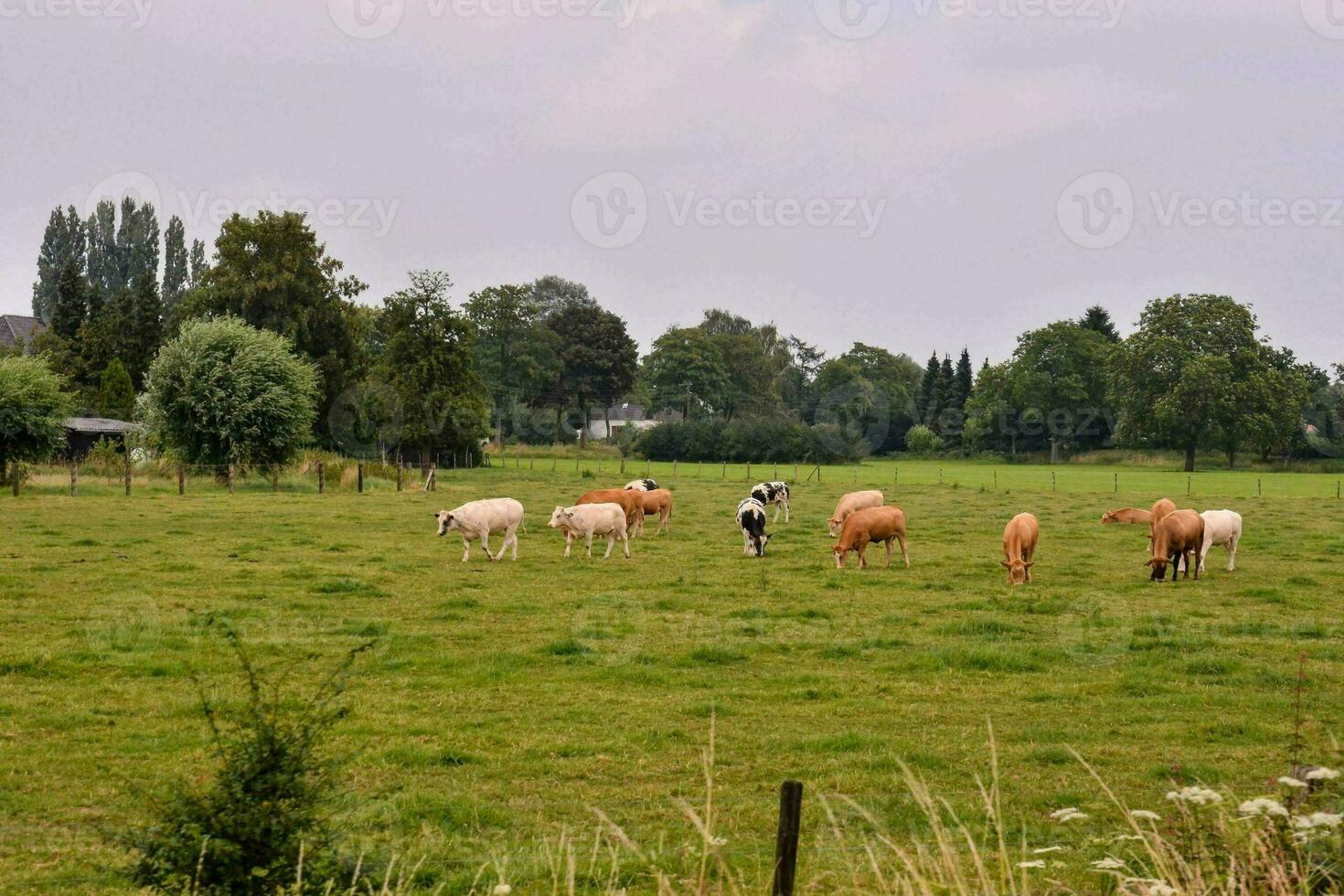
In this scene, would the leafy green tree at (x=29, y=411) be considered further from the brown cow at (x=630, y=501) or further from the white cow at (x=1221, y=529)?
the white cow at (x=1221, y=529)

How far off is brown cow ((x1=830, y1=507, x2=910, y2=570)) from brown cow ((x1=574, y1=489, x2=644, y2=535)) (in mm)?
6666

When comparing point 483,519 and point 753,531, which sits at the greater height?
point 483,519

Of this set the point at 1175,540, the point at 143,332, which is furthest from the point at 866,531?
the point at 143,332

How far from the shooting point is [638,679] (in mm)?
12211

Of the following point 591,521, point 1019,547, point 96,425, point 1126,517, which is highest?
point 96,425

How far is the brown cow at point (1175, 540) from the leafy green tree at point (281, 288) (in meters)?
43.9

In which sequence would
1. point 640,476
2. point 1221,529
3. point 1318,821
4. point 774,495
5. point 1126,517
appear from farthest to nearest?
point 640,476, point 774,495, point 1126,517, point 1221,529, point 1318,821

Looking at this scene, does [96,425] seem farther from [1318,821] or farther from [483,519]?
[1318,821]

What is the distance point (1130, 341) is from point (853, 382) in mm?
41491

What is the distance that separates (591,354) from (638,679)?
302 feet

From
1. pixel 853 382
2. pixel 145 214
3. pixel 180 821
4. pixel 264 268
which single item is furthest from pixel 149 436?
pixel 853 382

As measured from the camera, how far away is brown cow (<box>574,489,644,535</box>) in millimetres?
27625

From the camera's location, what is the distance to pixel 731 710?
35.9 ft

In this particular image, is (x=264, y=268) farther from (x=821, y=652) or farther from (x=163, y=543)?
(x=821, y=652)
